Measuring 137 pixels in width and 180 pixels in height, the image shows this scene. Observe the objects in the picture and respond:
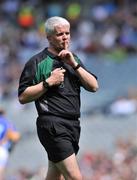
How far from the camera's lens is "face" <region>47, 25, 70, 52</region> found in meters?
7.65

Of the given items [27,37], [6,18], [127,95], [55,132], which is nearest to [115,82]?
[127,95]

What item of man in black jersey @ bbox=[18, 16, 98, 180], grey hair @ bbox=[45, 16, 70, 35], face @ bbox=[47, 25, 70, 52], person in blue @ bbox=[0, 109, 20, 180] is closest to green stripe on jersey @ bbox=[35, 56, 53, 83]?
man in black jersey @ bbox=[18, 16, 98, 180]

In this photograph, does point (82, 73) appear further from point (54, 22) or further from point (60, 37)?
point (54, 22)

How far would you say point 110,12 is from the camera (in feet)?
67.3

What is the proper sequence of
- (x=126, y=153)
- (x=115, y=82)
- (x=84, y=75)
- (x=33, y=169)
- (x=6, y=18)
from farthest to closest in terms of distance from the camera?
(x=6, y=18) → (x=115, y=82) → (x=33, y=169) → (x=126, y=153) → (x=84, y=75)

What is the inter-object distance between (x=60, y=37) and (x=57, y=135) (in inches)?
34.8

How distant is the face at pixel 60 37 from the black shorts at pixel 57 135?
0.65 meters

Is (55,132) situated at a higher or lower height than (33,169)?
higher

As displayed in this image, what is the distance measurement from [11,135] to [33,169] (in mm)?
5961

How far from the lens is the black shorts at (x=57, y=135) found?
7.77 m

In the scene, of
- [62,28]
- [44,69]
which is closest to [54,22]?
[62,28]

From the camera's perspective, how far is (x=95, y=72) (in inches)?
734

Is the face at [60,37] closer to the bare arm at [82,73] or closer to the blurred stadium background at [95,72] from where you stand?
the bare arm at [82,73]

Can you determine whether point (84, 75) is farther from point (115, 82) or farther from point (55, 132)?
point (115, 82)
